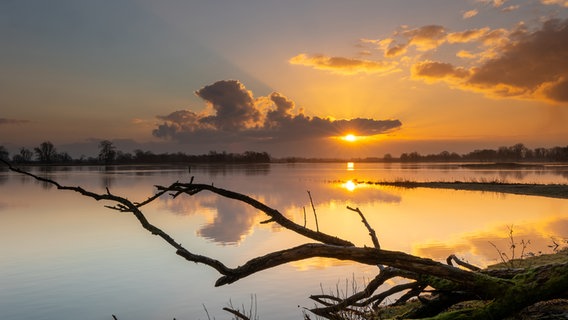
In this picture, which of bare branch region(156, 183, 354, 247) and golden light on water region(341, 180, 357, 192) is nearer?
bare branch region(156, 183, 354, 247)

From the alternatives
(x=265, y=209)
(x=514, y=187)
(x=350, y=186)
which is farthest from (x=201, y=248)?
(x=350, y=186)

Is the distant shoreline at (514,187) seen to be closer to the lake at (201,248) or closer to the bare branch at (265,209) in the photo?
the lake at (201,248)

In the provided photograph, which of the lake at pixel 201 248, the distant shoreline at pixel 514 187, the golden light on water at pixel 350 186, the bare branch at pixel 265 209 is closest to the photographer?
the bare branch at pixel 265 209

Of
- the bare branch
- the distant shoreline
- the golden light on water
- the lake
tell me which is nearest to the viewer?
the bare branch

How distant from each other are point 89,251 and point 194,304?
A: 1082cm

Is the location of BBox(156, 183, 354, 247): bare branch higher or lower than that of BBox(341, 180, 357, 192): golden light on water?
higher

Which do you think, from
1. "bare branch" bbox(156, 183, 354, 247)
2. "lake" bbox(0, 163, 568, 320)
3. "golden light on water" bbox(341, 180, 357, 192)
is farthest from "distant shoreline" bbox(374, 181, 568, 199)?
"bare branch" bbox(156, 183, 354, 247)

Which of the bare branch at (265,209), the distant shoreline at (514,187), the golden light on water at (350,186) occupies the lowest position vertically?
the golden light on water at (350,186)

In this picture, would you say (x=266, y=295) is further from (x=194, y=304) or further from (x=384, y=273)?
(x=384, y=273)

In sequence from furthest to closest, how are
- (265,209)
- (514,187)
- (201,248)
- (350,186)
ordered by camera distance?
(350,186) < (514,187) < (201,248) < (265,209)

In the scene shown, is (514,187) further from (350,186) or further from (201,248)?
(201,248)

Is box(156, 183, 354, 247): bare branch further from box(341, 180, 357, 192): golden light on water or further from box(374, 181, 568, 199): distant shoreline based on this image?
box(341, 180, 357, 192): golden light on water

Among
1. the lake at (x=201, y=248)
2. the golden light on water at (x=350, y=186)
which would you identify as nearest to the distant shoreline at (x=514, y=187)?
the lake at (x=201, y=248)

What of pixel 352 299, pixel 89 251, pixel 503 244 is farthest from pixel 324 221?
pixel 352 299
